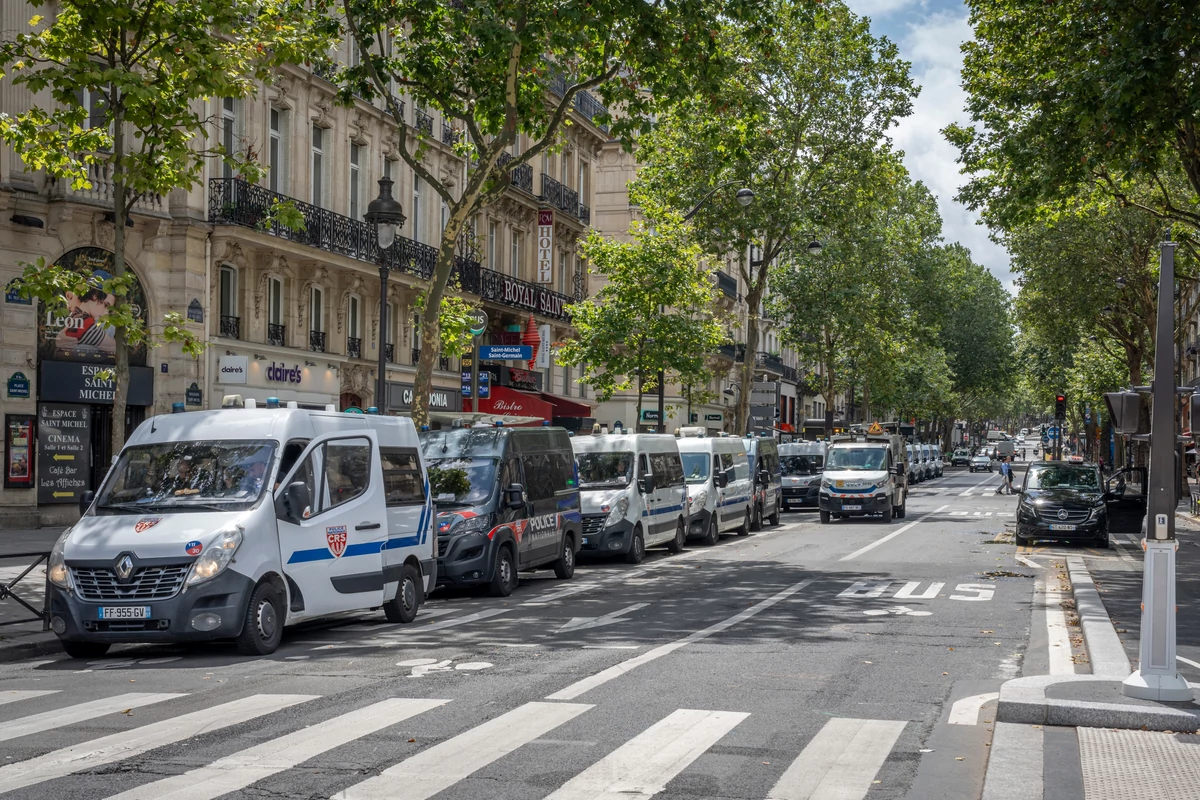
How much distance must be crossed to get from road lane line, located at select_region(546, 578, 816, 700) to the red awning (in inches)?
949

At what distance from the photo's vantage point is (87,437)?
2517cm

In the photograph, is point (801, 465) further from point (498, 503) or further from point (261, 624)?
point (261, 624)

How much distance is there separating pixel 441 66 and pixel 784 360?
73897 mm

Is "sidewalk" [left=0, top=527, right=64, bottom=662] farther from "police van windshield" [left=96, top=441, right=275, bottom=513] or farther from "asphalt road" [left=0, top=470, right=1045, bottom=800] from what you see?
"police van windshield" [left=96, top=441, right=275, bottom=513]

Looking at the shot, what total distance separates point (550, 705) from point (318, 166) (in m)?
25.5

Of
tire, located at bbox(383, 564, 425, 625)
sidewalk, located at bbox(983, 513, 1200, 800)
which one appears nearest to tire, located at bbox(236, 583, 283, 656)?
tire, located at bbox(383, 564, 425, 625)

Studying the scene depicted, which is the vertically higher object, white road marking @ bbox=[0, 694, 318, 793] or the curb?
white road marking @ bbox=[0, 694, 318, 793]

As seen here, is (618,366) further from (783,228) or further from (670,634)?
(670,634)

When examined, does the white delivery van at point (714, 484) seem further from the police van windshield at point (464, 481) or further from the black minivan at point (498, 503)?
the police van windshield at point (464, 481)

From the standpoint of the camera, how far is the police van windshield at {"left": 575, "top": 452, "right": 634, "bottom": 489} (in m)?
23.1

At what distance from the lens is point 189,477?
482 inches

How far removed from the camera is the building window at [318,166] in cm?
3206

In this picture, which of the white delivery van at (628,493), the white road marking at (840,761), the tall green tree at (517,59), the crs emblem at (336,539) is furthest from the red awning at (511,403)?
the white road marking at (840,761)

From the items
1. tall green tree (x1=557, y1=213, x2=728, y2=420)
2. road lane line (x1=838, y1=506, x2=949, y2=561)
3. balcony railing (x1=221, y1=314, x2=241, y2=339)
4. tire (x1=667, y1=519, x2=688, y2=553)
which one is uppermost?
tall green tree (x1=557, y1=213, x2=728, y2=420)
